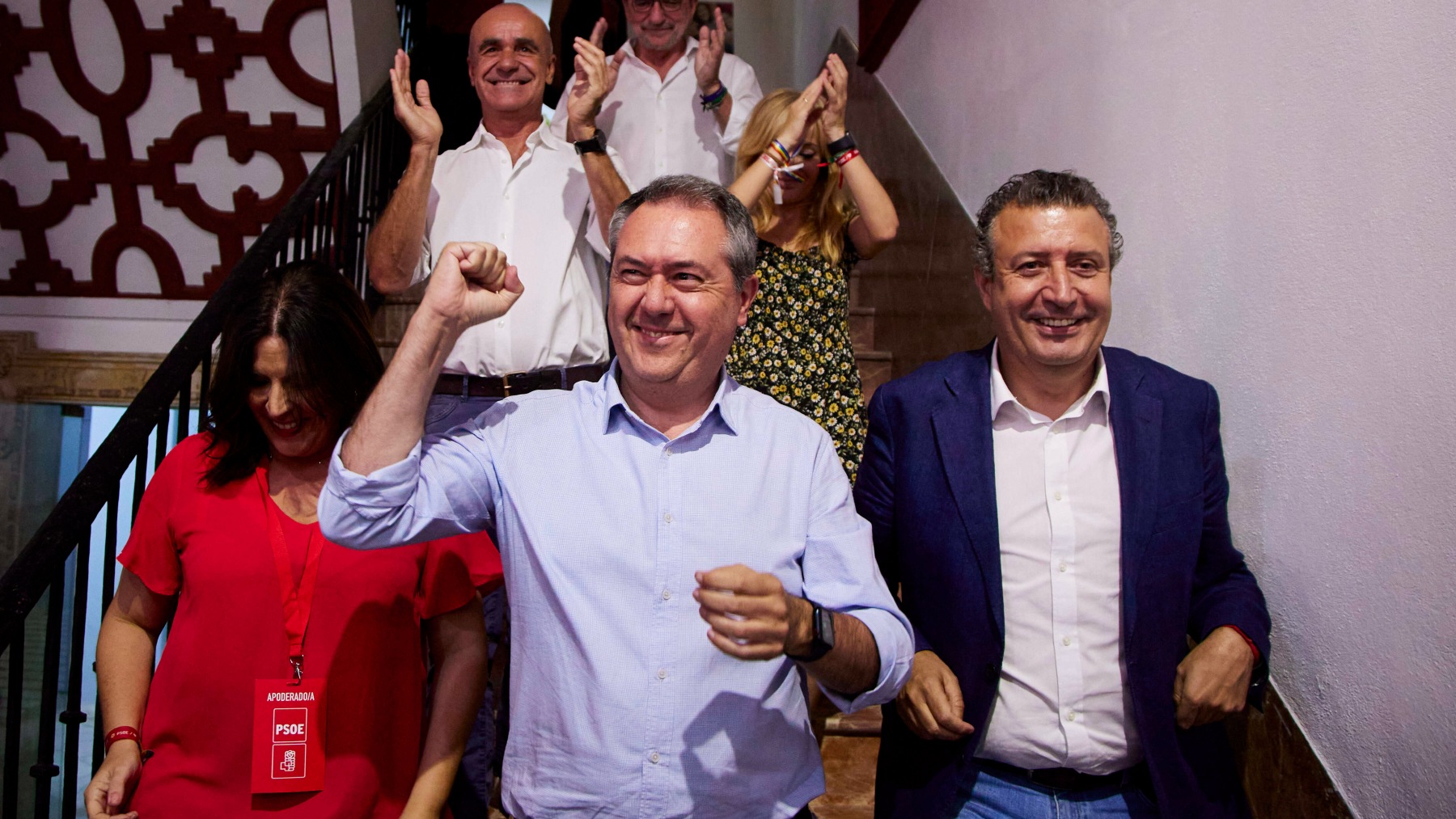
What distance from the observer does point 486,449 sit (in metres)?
1.39

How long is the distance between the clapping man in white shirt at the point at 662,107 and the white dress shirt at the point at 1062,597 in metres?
1.77

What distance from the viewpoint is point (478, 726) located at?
5.74 ft

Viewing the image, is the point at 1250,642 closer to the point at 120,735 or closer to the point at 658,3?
the point at 120,735

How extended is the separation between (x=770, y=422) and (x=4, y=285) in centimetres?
413

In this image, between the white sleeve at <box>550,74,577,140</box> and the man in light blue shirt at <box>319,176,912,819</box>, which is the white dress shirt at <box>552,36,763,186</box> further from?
the man in light blue shirt at <box>319,176,912,819</box>

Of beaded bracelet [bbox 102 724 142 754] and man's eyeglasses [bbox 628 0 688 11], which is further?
man's eyeglasses [bbox 628 0 688 11]

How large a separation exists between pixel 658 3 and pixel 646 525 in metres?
2.22

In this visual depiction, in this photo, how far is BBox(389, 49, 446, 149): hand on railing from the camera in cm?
232

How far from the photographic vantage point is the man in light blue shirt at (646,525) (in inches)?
49.7

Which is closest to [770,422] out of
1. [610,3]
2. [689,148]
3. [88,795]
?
[88,795]

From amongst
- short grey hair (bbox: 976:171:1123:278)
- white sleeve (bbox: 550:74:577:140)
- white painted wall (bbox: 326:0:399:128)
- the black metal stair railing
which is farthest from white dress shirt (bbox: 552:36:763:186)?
short grey hair (bbox: 976:171:1123:278)

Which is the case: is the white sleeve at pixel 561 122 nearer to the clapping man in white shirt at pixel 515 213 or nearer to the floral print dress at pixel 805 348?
the clapping man in white shirt at pixel 515 213

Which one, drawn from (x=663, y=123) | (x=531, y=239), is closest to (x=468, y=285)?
(x=531, y=239)

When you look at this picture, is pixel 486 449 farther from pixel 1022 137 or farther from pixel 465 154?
pixel 1022 137
